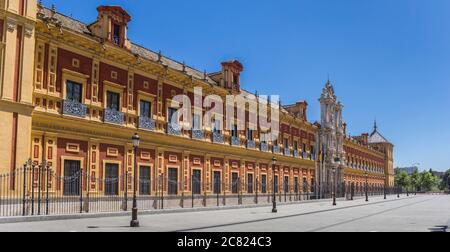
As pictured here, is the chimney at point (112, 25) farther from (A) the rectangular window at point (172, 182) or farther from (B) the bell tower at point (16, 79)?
(A) the rectangular window at point (172, 182)

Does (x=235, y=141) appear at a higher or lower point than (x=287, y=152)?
higher

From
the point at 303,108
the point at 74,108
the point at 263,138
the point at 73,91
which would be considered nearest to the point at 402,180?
the point at 303,108

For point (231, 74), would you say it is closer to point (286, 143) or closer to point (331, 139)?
point (286, 143)

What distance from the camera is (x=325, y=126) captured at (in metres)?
54.4

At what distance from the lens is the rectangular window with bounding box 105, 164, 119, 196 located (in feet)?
79.7

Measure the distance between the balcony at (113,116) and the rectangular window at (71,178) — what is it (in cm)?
279

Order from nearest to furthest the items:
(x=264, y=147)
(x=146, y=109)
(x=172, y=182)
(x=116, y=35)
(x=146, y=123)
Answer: (x=116, y=35)
(x=146, y=123)
(x=146, y=109)
(x=172, y=182)
(x=264, y=147)

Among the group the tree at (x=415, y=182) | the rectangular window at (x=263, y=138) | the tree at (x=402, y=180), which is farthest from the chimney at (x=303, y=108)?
the tree at (x=415, y=182)

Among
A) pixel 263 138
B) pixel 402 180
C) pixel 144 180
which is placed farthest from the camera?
pixel 402 180

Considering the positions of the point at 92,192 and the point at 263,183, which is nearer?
the point at 92,192

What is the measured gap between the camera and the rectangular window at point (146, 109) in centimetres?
2723

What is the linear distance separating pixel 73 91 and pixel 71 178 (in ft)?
13.4

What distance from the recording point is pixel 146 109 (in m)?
27.5
